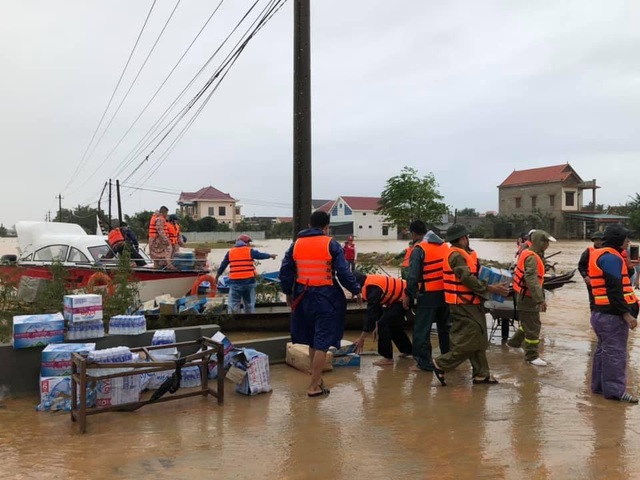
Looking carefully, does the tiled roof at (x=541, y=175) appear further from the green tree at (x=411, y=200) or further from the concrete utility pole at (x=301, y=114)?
the concrete utility pole at (x=301, y=114)

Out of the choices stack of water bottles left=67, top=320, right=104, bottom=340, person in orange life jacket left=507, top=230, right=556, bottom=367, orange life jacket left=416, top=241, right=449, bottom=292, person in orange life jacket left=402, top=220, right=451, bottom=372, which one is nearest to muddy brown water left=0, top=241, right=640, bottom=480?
person in orange life jacket left=402, top=220, right=451, bottom=372

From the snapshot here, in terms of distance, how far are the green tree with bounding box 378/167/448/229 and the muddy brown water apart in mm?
18270

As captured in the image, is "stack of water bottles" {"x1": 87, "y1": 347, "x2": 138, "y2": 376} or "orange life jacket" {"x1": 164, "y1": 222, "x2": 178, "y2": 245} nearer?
"stack of water bottles" {"x1": 87, "y1": 347, "x2": 138, "y2": 376}

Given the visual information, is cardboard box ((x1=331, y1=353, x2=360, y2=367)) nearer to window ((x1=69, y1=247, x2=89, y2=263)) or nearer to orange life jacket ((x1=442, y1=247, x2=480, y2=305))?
orange life jacket ((x1=442, y1=247, x2=480, y2=305))

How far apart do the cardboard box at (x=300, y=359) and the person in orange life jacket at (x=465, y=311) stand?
135 centimetres

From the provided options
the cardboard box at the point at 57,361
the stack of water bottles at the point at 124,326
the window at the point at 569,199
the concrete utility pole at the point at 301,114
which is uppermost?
the window at the point at 569,199

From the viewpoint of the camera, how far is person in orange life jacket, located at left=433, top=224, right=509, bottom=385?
580 centimetres

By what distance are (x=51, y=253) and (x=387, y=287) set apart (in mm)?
10650

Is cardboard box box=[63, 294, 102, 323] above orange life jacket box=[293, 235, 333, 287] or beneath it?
beneath

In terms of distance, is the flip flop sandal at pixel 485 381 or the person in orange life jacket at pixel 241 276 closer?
the flip flop sandal at pixel 485 381

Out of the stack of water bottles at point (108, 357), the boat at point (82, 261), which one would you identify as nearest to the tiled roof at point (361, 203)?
the boat at point (82, 261)

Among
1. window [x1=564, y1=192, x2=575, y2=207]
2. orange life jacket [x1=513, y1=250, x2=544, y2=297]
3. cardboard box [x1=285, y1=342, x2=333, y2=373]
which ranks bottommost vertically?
cardboard box [x1=285, y1=342, x2=333, y2=373]

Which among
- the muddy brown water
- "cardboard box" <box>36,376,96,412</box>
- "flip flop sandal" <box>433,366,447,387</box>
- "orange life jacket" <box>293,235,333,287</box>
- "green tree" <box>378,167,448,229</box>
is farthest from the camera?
"green tree" <box>378,167,448,229</box>

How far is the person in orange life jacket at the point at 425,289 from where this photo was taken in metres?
6.38
